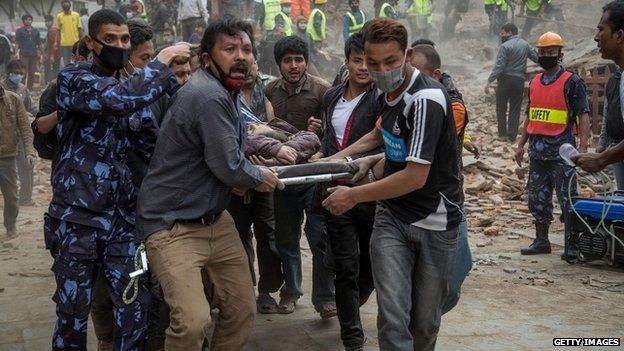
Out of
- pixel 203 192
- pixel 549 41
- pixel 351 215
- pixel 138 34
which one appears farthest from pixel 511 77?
pixel 203 192

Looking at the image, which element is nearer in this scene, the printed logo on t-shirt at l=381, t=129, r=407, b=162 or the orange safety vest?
the printed logo on t-shirt at l=381, t=129, r=407, b=162

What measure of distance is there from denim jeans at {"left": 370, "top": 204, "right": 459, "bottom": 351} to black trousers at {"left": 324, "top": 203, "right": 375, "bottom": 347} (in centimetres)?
98

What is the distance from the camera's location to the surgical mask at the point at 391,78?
4.26 m

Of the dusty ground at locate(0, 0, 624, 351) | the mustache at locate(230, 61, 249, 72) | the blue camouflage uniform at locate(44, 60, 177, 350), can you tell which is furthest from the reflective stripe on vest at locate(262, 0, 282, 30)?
the mustache at locate(230, 61, 249, 72)

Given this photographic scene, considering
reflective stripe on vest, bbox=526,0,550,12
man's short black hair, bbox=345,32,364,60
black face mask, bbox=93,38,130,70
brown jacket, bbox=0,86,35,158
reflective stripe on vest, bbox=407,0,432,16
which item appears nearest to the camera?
black face mask, bbox=93,38,130,70

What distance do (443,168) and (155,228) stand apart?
1.59 meters

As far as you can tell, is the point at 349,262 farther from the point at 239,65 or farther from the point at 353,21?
the point at 353,21

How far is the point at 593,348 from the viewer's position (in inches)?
223

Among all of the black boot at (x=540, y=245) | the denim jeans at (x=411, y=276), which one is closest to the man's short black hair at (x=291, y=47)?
the denim jeans at (x=411, y=276)

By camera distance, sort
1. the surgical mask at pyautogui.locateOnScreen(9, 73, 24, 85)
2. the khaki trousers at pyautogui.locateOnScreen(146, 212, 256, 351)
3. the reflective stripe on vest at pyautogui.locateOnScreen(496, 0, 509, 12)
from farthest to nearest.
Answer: the reflective stripe on vest at pyautogui.locateOnScreen(496, 0, 509, 12) < the surgical mask at pyautogui.locateOnScreen(9, 73, 24, 85) < the khaki trousers at pyautogui.locateOnScreen(146, 212, 256, 351)

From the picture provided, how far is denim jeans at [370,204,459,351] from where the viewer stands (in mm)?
4293

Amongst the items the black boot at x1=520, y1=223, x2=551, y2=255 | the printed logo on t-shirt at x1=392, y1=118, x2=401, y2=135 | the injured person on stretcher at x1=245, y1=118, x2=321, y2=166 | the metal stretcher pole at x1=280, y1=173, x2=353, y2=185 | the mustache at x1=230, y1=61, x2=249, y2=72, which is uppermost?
the mustache at x1=230, y1=61, x2=249, y2=72

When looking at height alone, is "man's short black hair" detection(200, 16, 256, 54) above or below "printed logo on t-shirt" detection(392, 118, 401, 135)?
above

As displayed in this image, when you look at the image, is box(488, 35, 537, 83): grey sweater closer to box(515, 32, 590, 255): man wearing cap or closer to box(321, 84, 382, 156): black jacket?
box(515, 32, 590, 255): man wearing cap
